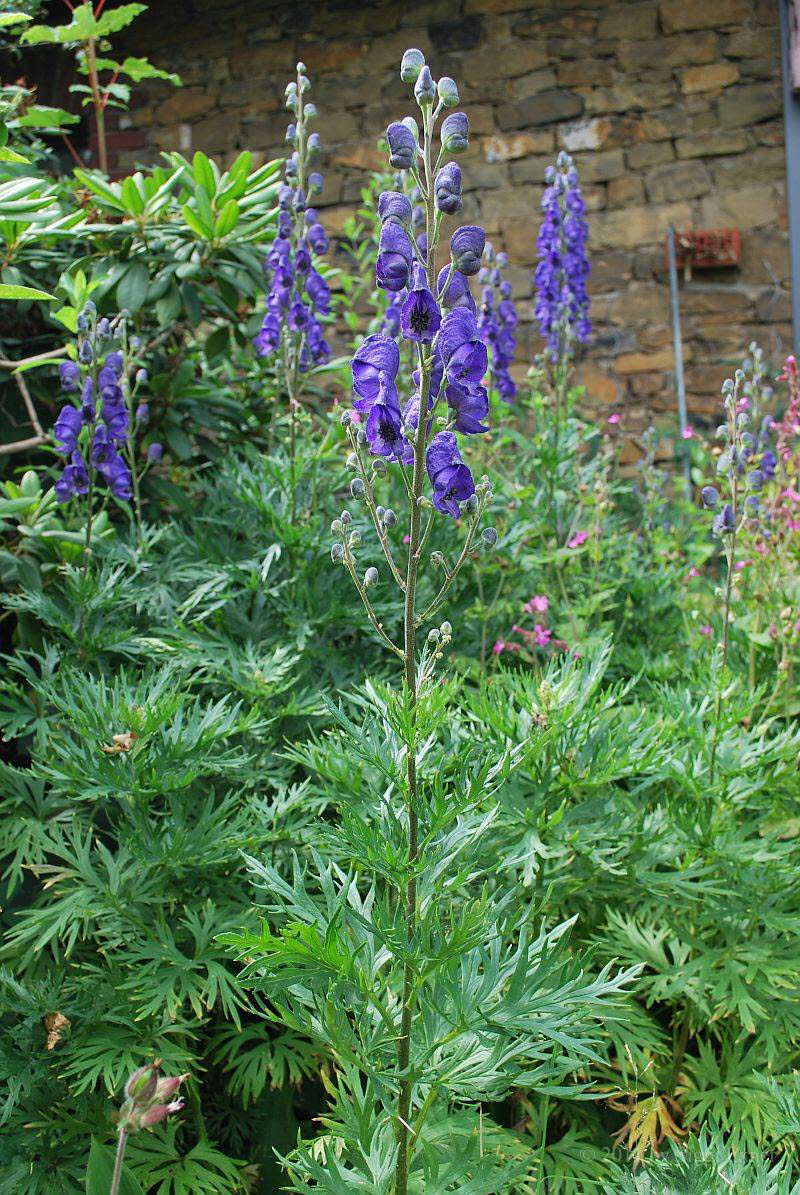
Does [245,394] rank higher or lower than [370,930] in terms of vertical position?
higher

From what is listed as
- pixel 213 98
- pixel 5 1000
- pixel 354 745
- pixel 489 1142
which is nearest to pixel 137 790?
pixel 5 1000

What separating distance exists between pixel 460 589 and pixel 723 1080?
1496mm

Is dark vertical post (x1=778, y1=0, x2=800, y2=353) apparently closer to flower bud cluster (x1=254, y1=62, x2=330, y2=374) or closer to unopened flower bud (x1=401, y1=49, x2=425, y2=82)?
flower bud cluster (x1=254, y1=62, x2=330, y2=374)

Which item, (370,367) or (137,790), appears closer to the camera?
(370,367)

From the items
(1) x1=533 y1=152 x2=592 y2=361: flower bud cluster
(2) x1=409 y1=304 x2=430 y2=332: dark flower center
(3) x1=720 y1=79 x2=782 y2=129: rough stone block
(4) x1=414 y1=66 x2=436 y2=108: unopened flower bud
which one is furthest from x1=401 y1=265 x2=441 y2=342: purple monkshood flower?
(3) x1=720 y1=79 x2=782 y2=129: rough stone block

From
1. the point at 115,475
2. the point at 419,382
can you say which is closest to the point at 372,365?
the point at 419,382

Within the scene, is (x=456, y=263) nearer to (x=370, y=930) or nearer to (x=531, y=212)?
(x=370, y=930)

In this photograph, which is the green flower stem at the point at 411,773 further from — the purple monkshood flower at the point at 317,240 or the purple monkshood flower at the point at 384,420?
the purple monkshood flower at the point at 317,240

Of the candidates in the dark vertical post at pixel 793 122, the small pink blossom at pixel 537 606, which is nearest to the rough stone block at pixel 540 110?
the dark vertical post at pixel 793 122

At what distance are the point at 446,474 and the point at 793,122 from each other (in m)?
5.69

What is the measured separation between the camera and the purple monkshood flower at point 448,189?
4.55 ft

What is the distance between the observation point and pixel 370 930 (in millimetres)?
1337

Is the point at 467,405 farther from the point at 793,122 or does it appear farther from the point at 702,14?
the point at 702,14

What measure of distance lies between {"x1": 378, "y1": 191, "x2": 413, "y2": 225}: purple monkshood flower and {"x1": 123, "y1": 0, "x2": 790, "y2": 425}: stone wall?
17.4 ft
